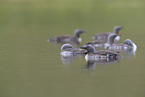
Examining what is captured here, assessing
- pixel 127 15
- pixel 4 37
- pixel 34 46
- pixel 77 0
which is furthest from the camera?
pixel 77 0

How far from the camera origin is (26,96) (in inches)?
488

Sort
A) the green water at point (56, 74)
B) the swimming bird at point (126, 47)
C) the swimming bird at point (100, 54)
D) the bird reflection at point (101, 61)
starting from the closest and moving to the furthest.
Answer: the green water at point (56, 74) → the bird reflection at point (101, 61) → the swimming bird at point (100, 54) → the swimming bird at point (126, 47)

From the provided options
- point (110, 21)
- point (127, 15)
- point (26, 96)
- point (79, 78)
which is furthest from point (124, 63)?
point (127, 15)

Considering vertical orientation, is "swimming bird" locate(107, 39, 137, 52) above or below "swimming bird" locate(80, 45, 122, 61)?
below

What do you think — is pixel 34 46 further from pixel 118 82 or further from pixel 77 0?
pixel 77 0

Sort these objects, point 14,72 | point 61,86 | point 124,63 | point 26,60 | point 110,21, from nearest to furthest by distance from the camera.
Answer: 1. point 61,86
2. point 14,72
3. point 124,63
4. point 26,60
5. point 110,21

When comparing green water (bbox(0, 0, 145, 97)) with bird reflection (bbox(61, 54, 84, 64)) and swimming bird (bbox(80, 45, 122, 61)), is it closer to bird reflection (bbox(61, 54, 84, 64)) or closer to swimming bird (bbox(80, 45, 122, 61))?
bird reflection (bbox(61, 54, 84, 64))

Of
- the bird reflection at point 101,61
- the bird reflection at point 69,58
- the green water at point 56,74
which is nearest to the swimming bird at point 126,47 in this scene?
the green water at point 56,74

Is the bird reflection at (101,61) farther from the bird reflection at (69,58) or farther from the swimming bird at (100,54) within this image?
the bird reflection at (69,58)

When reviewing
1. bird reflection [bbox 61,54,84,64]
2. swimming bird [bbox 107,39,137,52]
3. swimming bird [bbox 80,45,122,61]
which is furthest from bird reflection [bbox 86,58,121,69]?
swimming bird [bbox 107,39,137,52]

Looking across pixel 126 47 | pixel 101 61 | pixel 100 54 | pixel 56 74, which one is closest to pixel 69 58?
pixel 100 54

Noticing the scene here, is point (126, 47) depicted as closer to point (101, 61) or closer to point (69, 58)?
point (69, 58)

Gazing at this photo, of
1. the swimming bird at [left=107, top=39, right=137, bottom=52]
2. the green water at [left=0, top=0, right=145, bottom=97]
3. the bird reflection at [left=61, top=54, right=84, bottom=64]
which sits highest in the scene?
the green water at [left=0, top=0, right=145, bottom=97]

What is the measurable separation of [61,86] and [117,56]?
18.0 ft
